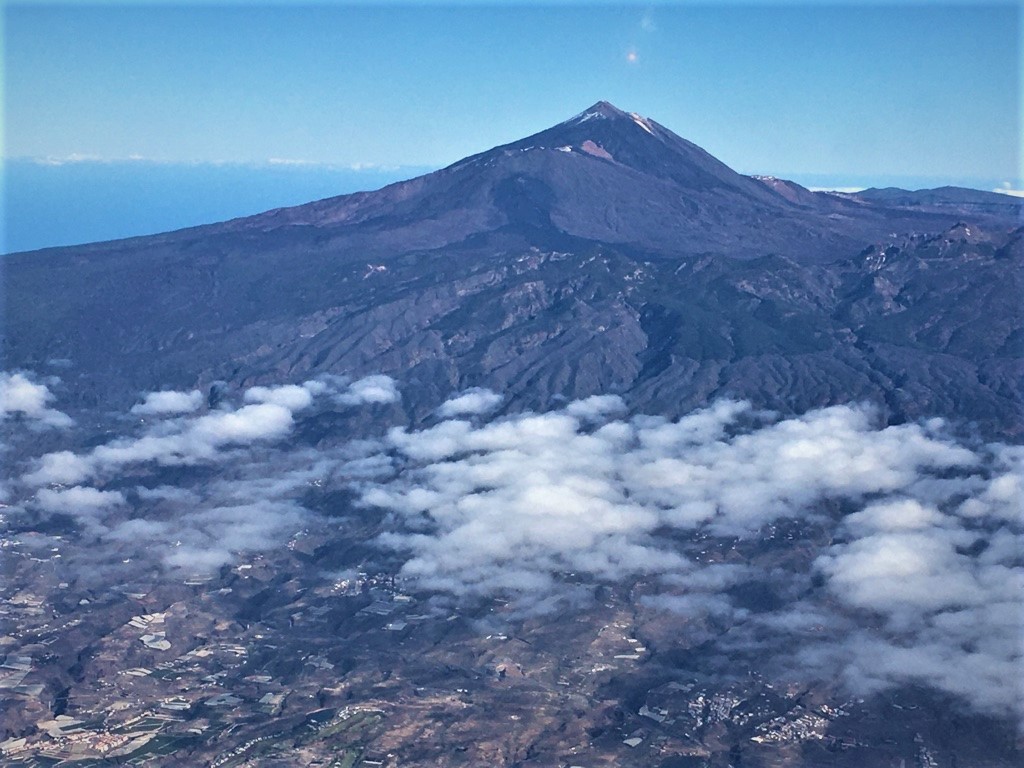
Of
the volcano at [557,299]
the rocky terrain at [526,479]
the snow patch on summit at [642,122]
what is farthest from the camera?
the snow patch on summit at [642,122]

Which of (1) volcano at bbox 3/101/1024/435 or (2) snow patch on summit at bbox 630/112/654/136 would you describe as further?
(2) snow patch on summit at bbox 630/112/654/136

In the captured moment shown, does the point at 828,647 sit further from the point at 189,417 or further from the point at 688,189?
the point at 688,189

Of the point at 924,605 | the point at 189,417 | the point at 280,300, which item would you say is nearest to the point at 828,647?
the point at 924,605

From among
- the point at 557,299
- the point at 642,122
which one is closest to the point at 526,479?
A: the point at 557,299

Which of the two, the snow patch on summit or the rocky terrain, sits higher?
the snow patch on summit

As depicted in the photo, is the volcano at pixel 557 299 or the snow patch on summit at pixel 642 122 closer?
the volcano at pixel 557 299

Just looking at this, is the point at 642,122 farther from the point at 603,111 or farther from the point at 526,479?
the point at 526,479

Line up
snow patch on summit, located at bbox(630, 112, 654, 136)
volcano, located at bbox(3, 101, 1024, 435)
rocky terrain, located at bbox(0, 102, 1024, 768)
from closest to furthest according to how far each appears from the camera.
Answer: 1. rocky terrain, located at bbox(0, 102, 1024, 768)
2. volcano, located at bbox(3, 101, 1024, 435)
3. snow patch on summit, located at bbox(630, 112, 654, 136)

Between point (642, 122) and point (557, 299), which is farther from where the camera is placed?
point (642, 122)
